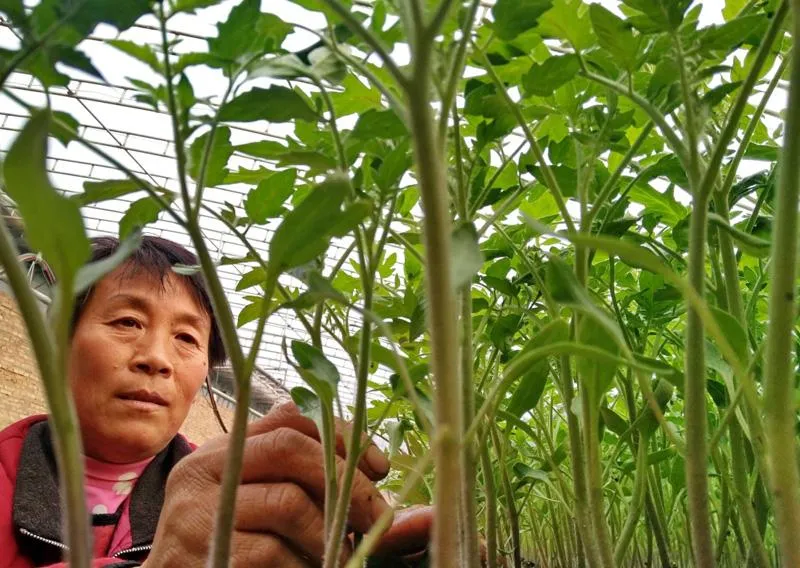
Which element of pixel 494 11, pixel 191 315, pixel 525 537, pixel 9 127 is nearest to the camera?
pixel 494 11

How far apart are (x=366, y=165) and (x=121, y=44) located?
0.26 meters

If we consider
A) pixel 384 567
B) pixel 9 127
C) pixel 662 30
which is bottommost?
pixel 384 567

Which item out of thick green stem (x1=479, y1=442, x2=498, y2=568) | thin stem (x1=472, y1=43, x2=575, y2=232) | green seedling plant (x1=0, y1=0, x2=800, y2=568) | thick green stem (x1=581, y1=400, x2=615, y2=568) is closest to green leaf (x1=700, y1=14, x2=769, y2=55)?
green seedling plant (x1=0, y1=0, x2=800, y2=568)

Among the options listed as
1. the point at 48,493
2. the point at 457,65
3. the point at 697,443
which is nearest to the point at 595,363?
the point at 697,443

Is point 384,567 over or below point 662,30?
below

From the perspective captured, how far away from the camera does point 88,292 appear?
1.05m

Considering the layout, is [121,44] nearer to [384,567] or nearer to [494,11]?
[494,11]

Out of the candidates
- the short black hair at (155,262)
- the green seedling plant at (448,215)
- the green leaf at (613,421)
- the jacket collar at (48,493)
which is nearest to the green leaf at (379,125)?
the green seedling plant at (448,215)

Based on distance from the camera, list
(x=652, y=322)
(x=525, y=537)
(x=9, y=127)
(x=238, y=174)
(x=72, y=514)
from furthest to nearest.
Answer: (x=9, y=127)
(x=525, y=537)
(x=652, y=322)
(x=238, y=174)
(x=72, y=514)

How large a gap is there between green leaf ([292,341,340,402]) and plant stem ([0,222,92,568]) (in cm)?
13

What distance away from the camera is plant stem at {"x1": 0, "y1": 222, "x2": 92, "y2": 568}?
22cm

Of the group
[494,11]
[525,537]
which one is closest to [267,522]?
[494,11]

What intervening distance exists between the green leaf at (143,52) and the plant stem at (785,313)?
0.83 ft

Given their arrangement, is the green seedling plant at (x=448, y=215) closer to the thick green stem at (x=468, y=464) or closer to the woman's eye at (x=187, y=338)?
the thick green stem at (x=468, y=464)
